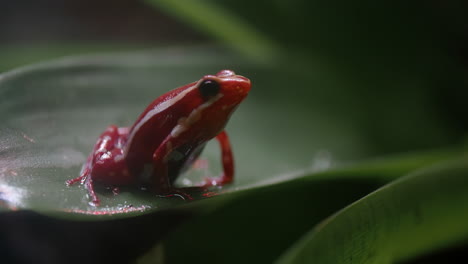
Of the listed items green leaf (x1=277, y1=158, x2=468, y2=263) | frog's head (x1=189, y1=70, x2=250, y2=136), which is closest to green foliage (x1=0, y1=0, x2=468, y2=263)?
green leaf (x1=277, y1=158, x2=468, y2=263)

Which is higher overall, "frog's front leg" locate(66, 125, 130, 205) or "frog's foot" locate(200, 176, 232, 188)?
"frog's front leg" locate(66, 125, 130, 205)

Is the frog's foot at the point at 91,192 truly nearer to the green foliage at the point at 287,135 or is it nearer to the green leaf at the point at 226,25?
the green foliage at the point at 287,135

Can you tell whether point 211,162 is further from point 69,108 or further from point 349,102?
point 349,102

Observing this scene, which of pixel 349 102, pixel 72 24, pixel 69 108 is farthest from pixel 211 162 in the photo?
pixel 72 24

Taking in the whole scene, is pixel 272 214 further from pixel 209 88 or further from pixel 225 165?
pixel 209 88

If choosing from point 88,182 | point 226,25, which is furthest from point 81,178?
point 226,25

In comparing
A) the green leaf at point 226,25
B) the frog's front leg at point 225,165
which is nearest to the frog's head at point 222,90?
the frog's front leg at point 225,165

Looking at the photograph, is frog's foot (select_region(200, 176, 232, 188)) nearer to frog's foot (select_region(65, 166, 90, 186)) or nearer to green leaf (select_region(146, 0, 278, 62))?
frog's foot (select_region(65, 166, 90, 186))
